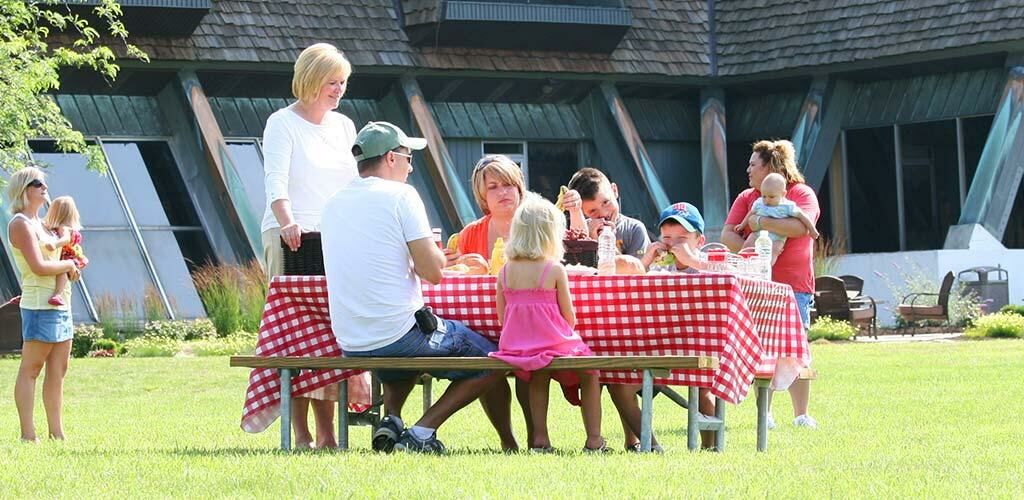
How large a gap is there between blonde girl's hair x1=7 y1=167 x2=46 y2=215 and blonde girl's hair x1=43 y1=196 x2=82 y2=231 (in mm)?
291

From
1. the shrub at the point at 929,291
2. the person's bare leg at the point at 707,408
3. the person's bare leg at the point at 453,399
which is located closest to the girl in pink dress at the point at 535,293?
the person's bare leg at the point at 453,399

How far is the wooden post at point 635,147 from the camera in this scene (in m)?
24.6

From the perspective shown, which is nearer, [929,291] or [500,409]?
[500,409]

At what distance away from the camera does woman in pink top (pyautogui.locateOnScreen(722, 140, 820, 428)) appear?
33.4ft

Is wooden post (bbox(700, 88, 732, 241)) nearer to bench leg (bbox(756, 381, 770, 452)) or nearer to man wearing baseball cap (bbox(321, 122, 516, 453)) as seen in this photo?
bench leg (bbox(756, 381, 770, 452))

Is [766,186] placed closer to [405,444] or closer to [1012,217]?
Result: [405,444]

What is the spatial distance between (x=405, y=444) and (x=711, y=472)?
5.24ft

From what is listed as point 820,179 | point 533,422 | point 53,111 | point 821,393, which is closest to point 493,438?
point 533,422

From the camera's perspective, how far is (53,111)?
16891 mm

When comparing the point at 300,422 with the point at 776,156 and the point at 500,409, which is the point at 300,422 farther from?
the point at 776,156

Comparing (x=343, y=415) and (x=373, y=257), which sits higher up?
(x=373, y=257)

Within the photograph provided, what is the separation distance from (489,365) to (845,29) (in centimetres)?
1757

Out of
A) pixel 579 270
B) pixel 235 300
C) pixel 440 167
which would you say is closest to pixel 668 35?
pixel 440 167

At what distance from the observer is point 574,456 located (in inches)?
285
